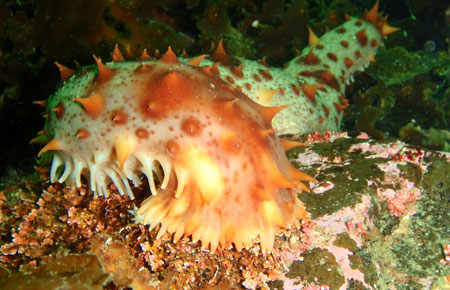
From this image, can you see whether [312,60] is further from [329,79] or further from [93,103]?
[93,103]

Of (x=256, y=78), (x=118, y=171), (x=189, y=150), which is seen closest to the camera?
(x=189, y=150)

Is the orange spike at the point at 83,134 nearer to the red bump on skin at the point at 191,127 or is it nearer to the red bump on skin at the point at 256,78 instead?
the red bump on skin at the point at 191,127

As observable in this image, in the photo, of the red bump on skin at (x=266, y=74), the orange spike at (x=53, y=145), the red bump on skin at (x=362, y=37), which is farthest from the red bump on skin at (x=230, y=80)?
the red bump on skin at (x=362, y=37)

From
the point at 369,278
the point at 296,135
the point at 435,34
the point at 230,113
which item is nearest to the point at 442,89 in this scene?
the point at 435,34

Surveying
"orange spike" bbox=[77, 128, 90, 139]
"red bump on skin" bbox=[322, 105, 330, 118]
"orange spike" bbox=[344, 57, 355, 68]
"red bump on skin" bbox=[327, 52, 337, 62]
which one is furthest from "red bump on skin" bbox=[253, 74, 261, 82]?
"orange spike" bbox=[77, 128, 90, 139]

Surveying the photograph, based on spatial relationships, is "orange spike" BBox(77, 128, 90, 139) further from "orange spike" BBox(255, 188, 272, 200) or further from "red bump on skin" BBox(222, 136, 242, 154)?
"orange spike" BBox(255, 188, 272, 200)

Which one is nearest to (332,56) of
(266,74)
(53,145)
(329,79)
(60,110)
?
(329,79)

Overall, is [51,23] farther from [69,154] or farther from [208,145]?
[208,145]
